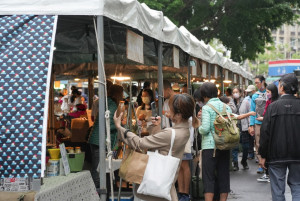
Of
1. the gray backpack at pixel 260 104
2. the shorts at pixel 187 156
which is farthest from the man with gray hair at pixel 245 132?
the shorts at pixel 187 156

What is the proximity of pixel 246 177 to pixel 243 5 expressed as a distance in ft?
38.2

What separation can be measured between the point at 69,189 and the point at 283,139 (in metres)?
2.81

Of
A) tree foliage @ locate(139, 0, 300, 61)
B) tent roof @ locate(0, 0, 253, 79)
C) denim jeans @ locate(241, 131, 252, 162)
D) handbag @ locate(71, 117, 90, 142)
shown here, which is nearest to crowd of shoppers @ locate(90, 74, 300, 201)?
tent roof @ locate(0, 0, 253, 79)

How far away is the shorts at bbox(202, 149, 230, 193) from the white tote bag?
223cm

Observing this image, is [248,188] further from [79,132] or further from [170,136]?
[170,136]

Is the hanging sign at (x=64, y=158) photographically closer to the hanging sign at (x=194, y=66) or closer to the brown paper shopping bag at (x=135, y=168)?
the brown paper shopping bag at (x=135, y=168)

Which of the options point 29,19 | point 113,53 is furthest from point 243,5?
point 29,19

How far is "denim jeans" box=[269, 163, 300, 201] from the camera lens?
21.4 feet

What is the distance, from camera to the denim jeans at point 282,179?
6.51 m

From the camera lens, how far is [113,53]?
403 inches

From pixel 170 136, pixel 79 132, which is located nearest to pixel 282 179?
pixel 170 136

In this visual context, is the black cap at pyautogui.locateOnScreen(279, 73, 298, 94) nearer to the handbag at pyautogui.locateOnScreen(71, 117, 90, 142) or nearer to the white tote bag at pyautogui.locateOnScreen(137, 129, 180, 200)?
the white tote bag at pyautogui.locateOnScreen(137, 129, 180, 200)

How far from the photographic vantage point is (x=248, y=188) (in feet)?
35.2

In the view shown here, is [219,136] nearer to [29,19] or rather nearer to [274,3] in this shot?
[29,19]
